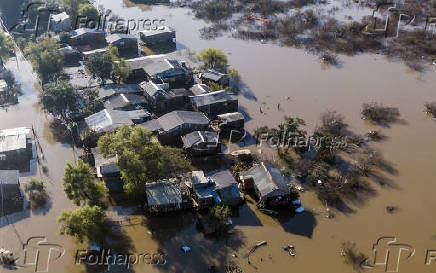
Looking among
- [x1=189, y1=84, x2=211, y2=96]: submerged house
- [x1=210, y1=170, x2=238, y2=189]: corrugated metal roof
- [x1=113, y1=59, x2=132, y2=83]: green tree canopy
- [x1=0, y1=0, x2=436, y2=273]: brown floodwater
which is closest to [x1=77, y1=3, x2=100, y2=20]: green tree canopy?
[x1=0, y1=0, x2=436, y2=273]: brown floodwater

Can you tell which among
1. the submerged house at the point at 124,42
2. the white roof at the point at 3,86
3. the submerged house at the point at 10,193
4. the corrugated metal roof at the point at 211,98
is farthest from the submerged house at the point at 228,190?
the submerged house at the point at 124,42

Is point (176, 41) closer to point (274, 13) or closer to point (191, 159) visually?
point (274, 13)

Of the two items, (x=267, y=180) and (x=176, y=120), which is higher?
(x=176, y=120)

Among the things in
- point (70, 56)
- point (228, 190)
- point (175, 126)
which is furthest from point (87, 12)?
point (228, 190)

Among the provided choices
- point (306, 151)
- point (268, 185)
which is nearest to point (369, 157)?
point (306, 151)

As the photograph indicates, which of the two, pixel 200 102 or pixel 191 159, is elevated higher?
pixel 200 102

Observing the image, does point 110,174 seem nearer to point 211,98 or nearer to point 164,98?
point 164,98
